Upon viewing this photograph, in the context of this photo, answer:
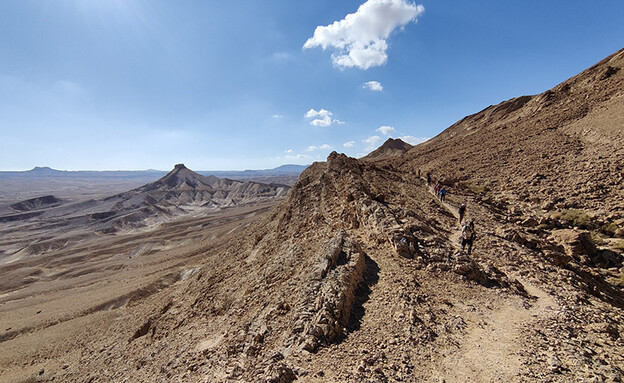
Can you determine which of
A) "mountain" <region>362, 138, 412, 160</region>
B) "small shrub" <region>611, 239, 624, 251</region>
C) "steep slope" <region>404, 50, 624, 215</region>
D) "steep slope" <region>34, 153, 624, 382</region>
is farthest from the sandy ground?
"mountain" <region>362, 138, 412, 160</region>

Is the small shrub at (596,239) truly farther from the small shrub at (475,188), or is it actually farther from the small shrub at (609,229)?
the small shrub at (475,188)

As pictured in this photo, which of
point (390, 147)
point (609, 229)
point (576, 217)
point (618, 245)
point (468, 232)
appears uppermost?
point (390, 147)

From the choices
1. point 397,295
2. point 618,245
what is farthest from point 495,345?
point 618,245

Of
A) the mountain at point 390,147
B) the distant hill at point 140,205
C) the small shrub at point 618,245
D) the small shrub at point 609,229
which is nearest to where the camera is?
the small shrub at point 618,245

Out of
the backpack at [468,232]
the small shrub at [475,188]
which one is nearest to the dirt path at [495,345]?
the backpack at [468,232]

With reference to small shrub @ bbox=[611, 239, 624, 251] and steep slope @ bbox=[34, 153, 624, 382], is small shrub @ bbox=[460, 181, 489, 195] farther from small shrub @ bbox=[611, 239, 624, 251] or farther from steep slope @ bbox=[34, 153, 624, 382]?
steep slope @ bbox=[34, 153, 624, 382]

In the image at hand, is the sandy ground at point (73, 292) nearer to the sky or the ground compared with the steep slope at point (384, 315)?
nearer to the ground

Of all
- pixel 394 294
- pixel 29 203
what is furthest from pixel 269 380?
pixel 29 203

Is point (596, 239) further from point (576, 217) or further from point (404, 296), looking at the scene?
point (404, 296)

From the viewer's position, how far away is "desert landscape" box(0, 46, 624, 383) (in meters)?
5.45

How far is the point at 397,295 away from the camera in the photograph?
7.17m

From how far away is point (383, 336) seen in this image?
5910 millimetres

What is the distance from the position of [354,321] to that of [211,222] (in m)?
67.4

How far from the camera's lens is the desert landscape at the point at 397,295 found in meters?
5.45
